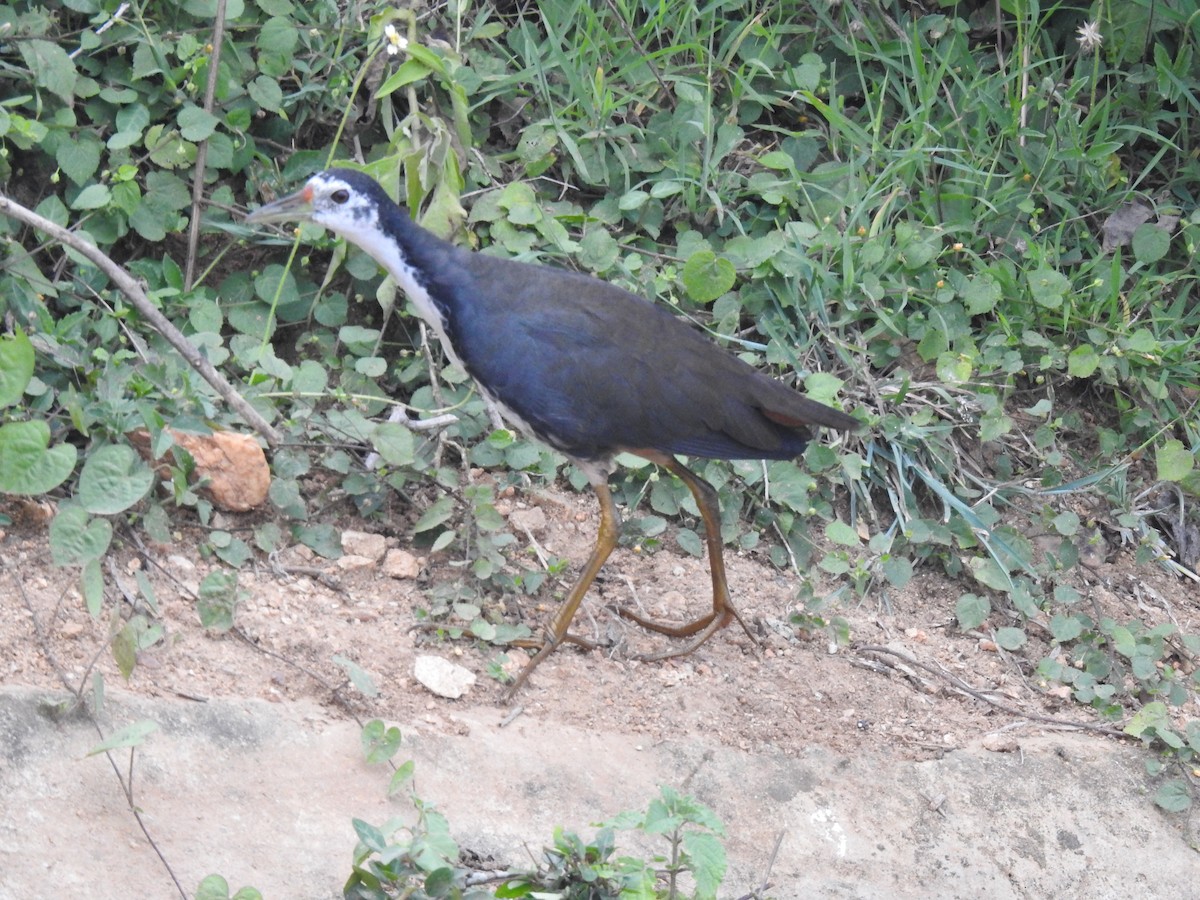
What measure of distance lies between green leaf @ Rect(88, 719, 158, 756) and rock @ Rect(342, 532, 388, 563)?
1.19 meters

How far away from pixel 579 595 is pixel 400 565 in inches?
20.5

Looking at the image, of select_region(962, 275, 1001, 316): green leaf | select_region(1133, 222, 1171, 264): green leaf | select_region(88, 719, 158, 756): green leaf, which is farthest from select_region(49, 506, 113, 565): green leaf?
select_region(1133, 222, 1171, 264): green leaf

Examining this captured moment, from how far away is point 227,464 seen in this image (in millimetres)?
3754

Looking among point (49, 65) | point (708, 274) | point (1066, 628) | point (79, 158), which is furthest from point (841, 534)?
point (49, 65)

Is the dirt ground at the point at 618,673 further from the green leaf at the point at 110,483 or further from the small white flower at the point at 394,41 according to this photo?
the small white flower at the point at 394,41

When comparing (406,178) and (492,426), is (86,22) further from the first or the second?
(492,426)

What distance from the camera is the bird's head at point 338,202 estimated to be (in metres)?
3.54

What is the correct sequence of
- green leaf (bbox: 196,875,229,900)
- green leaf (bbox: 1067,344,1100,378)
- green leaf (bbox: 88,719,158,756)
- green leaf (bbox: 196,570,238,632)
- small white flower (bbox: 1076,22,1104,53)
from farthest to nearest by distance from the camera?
small white flower (bbox: 1076,22,1104,53)
green leaf (bbox: 1067,344,1100,378)
green leaf (bbox: 196,570,238,632)
green leaf (bbox: 88,719,158,756)
green leaf (bbox: 196,875,229,900)

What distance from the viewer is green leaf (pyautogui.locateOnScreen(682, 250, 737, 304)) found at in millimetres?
4445

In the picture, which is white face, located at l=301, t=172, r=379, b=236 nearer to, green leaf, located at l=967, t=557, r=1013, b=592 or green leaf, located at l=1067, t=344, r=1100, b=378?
green leaf, located at l=967, t=557, r=1013, b=592

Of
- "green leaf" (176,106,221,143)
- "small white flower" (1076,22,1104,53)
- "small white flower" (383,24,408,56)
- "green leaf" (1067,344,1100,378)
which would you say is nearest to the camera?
"small white flower" (383,24,408,56)

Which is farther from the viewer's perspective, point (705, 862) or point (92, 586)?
point (92, 586)

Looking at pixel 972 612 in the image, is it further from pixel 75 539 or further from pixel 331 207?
pixel 75 539

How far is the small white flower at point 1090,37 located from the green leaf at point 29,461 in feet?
12.2
